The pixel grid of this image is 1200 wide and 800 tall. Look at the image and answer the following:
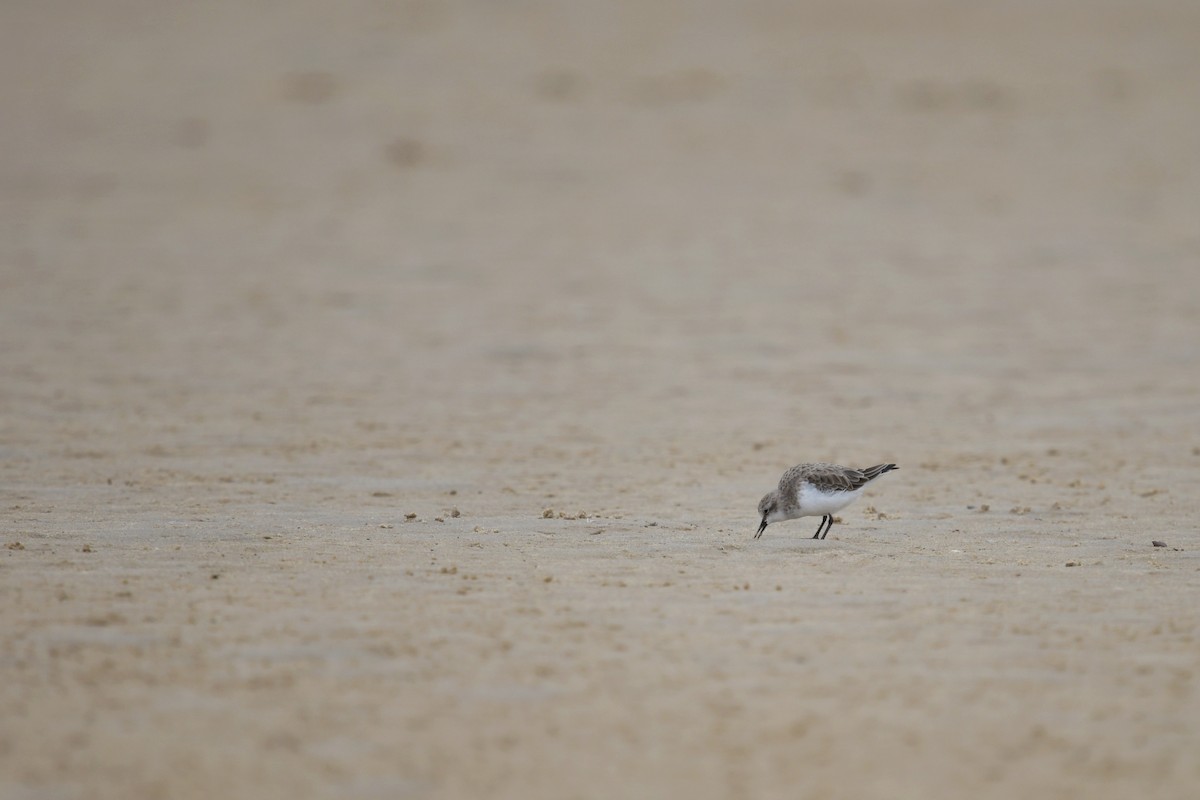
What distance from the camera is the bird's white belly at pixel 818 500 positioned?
781cm

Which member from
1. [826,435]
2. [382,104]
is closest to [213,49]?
[382,104]

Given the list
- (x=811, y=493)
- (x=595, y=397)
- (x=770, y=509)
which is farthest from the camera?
(x=595, y=397)

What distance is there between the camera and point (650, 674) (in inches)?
229

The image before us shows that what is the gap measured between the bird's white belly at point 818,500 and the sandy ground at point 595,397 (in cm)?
25

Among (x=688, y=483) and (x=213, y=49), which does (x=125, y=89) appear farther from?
(x=688, y=483)

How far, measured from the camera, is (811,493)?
25.6 feet

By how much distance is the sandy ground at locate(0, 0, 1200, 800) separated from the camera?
17.6 feet

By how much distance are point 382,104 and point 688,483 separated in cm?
1438

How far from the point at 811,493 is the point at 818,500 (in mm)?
68

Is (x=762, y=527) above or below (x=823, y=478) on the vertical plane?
below

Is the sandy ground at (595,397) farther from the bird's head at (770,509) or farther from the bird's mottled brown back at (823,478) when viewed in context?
the bird's mottled brown back at (823,478)

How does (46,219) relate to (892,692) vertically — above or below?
above

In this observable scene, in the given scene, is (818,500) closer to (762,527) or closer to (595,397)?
(762,527)

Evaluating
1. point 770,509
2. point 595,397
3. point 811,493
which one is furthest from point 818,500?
point 595,397
